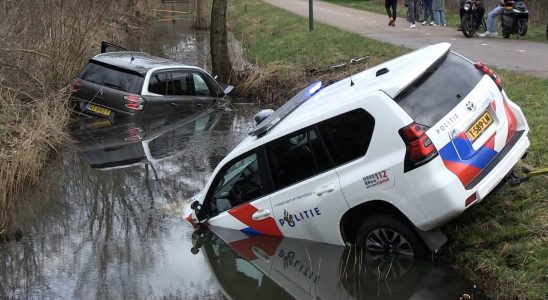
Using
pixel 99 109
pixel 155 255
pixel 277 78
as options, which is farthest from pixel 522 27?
pixel 155 255

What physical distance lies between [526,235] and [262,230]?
8.77ft

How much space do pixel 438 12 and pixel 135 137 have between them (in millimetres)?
13776

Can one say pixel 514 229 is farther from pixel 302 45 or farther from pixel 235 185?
pixel 302 45

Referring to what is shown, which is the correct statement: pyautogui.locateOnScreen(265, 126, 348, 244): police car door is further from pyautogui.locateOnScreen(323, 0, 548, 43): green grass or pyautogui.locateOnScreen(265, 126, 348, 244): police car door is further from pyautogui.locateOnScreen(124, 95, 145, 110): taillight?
pyautogui.locateOnScreen(323, 0, 548, 43): green grass

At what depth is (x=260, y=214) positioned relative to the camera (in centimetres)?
663

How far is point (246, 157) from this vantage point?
658cm

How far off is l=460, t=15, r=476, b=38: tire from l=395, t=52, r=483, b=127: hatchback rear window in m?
12.7

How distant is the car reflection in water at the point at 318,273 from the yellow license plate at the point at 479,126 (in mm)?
1298

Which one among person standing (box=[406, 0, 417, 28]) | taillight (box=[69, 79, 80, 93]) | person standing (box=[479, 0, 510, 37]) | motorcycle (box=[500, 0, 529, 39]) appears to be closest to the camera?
taillight (box=[69, 79, 80, 93])

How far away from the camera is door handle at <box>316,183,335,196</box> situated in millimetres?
5847

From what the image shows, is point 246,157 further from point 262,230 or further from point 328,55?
point 328,55

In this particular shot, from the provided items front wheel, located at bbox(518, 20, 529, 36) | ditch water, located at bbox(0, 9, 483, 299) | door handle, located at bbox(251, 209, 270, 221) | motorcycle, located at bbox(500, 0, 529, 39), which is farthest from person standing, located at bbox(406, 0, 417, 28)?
door handle, located at bbox(251, 209, 270, 221)

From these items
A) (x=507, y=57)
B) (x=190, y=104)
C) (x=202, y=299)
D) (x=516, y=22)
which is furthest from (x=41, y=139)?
(x=516, y=22)

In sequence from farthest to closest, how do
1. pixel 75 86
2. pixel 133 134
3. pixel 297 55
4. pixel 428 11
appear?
pixel 428 11 → pixel 297 55 → pixel 75 86 → pixel 133 134
